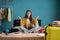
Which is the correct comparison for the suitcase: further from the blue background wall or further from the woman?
the blue background wall

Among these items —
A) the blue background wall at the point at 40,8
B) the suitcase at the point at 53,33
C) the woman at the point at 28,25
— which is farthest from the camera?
the blue background wall at the point at 40,8

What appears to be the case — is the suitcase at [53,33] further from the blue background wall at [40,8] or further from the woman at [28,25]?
the blue background wall at [40,8]

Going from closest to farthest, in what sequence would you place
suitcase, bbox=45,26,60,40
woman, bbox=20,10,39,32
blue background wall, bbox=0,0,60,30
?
1. suitcase, bbox=45,26,60,40
2. woman, bbox=20,10,39,32
3. blue background wall, bbox=0,0,60,30

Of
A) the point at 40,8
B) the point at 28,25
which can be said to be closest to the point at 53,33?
the point at 28,25

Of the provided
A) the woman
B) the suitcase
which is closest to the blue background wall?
the woman

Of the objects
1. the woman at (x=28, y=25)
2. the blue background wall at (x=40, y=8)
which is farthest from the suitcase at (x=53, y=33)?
the blue background wall at (x=40, y=8)

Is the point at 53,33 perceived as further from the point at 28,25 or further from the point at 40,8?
the point at 40,8

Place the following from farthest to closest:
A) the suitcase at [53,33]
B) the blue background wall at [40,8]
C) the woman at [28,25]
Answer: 1. the blue background wall at [40,8]
2. the woman at [28,25]
3. the suitcase at [53,33]

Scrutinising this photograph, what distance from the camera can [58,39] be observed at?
1.32 meters

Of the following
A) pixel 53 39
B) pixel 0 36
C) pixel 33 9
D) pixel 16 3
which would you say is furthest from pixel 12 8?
pixel 53 39

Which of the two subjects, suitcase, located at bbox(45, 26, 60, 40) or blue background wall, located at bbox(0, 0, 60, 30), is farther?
blue background wall, located at bbox(0, 0, 60, 30)

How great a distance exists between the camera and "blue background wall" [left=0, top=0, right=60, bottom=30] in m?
4.14

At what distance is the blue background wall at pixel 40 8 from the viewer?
4.14 metres

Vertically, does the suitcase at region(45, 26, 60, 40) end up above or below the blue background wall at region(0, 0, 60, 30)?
below
